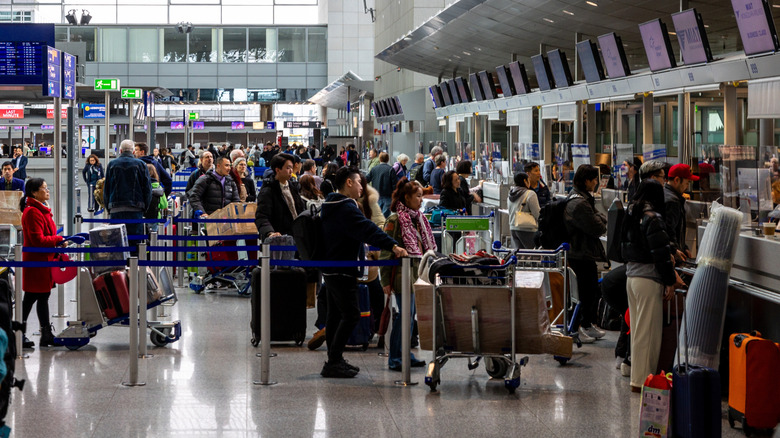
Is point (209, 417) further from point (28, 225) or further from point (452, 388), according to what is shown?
point (28, 225)

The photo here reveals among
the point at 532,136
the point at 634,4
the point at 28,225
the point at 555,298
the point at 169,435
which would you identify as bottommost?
the point at 169,435

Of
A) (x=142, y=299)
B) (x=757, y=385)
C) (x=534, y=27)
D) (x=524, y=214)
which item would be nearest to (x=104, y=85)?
(x=534, y=27)

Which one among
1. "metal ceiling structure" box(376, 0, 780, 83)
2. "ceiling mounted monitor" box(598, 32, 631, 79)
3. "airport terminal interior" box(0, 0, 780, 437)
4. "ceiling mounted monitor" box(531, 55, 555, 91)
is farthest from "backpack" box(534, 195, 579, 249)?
"ceiling mounted monitor" box(531, 55, 555, 91)

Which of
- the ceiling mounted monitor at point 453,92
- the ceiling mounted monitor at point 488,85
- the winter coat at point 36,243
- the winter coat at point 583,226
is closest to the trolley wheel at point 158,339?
the winter coat at point 36,243

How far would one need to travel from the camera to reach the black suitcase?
28.9ft

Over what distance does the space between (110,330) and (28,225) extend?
1478mm

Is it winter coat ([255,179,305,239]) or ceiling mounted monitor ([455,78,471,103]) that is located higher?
ceiling mounted monitor ([455,78,471,103])

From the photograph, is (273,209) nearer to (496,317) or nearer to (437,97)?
(496,317)

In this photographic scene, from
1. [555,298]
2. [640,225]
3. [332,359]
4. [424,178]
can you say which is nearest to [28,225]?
[332,359]

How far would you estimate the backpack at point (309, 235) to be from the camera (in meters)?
7.83

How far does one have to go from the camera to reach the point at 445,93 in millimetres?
30766

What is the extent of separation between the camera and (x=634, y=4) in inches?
629

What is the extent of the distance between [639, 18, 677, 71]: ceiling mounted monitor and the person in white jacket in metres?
3.37

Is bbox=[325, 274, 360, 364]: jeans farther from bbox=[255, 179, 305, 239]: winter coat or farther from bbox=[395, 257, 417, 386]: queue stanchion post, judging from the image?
bbox=[255, 179, 305, 239]: winter coat
